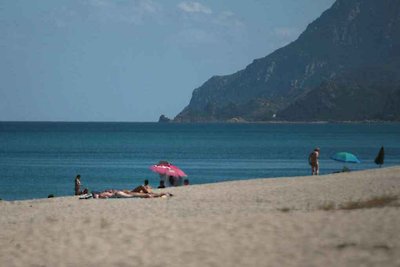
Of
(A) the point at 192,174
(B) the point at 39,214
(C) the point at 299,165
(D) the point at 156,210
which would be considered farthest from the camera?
(C) the point at 299,165

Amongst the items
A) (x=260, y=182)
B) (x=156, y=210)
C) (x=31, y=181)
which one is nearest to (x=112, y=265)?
(x=156, y=210)

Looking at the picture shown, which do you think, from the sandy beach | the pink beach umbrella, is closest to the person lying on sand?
the sandy beach

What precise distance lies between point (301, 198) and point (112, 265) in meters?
11.1

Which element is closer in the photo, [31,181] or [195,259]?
[195,259]

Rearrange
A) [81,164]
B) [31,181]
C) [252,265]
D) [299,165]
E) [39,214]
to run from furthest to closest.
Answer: [81,164]
[299,165]
[31,181]
[39,214]
[252,265]

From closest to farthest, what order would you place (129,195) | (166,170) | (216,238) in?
(216,238)
(129,195)
(166,170)

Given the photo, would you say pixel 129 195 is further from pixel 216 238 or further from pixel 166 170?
pixel 216 238

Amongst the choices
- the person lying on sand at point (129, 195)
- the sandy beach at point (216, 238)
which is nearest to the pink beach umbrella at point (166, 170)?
the person lying on sand at point (129, 195)

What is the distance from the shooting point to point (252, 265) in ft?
41.3

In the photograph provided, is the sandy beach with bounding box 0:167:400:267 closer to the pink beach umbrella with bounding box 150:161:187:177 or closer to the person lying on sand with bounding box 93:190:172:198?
the person lying on sand with bounding box 93:190:172:198

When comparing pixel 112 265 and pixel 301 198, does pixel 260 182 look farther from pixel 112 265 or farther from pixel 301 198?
pixel 112 265

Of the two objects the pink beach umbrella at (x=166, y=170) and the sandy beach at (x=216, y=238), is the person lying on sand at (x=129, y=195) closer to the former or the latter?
the sandy beach at (x=216, y=238)

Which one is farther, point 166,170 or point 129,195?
point 166,170

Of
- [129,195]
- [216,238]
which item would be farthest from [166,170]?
[216,238]
